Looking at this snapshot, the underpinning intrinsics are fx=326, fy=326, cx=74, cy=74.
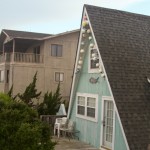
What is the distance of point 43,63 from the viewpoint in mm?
31406

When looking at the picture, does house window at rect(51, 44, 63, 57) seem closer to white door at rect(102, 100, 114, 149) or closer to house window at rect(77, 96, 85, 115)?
house window at rect(77, 96, 85, 115)

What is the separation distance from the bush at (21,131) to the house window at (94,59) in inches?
247

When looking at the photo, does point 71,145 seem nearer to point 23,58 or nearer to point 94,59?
point 94,59

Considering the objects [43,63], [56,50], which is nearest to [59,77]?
[43,63]

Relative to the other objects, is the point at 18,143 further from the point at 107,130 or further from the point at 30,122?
the point at 107,130

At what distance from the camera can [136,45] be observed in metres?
14.6

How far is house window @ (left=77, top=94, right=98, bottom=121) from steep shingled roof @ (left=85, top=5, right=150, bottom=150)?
91.8 inches

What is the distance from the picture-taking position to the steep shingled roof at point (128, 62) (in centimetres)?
1223

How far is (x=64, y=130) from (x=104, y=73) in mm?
4613

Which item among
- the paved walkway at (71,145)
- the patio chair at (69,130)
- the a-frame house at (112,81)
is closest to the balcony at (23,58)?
the a-frame house at (112,81)

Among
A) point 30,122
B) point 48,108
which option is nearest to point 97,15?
point 30,122

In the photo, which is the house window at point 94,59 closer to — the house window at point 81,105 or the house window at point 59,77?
the house window at point 81,105

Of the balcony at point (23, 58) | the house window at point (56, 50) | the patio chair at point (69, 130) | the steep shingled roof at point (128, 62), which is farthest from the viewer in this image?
the house window at point (56, 50)

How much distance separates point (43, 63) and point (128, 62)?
18.4m
